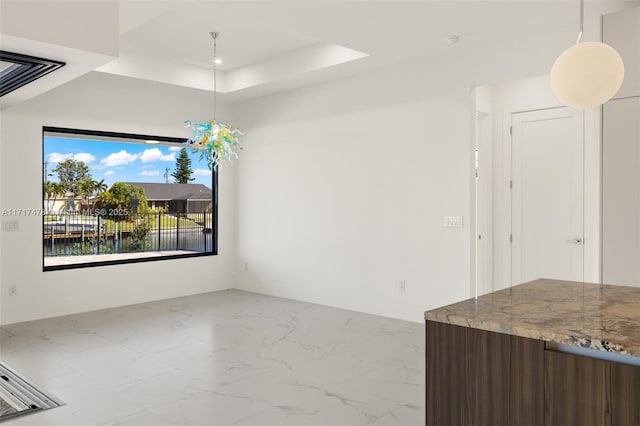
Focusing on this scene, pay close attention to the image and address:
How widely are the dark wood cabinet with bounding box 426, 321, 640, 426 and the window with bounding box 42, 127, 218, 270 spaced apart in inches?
210

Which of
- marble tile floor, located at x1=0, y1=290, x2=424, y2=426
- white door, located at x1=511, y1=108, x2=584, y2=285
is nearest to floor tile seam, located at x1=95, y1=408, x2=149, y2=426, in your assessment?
marble tile floor, located at x1=0, y1=290, x2=424, y2=426

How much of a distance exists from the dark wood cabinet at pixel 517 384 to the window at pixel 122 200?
210 inches

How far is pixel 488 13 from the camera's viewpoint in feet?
13.2

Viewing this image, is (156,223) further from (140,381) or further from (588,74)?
(588,74)

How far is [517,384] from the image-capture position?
1.84 metres

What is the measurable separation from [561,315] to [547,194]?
157 inches

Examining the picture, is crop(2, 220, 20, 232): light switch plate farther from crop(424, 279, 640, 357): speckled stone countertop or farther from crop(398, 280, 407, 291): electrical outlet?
crop(424, 279, 640, 357): speckled stone countertop

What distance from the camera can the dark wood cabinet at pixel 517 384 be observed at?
166 cm

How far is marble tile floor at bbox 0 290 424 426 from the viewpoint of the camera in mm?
3166

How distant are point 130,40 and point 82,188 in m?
1.97

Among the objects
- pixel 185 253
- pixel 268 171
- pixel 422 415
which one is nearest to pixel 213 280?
pixel 185 253

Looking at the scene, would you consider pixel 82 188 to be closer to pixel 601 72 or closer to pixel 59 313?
pixel 59 313

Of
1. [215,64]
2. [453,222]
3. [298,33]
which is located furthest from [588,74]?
[215,64]

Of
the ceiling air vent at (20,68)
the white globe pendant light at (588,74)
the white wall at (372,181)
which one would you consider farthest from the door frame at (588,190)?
the ceiling air vent at (20,68)
